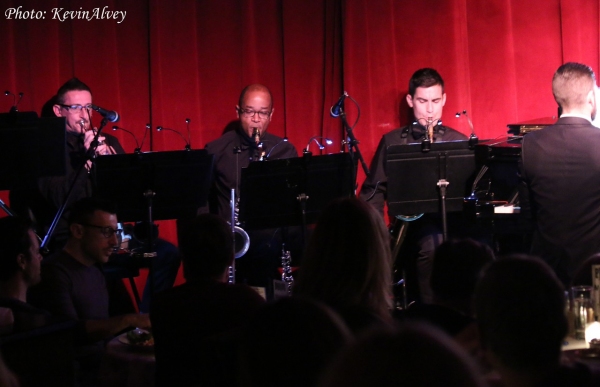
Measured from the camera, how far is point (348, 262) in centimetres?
243

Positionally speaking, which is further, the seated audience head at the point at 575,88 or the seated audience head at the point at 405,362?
the seated audience head at the point at 575,88

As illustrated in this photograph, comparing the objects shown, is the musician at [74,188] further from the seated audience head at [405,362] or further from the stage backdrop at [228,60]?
the seated audience head at [405,362]

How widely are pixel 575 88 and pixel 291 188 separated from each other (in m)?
1.72

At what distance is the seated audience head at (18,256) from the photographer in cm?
324

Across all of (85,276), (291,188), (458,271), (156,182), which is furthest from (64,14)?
(458,271)

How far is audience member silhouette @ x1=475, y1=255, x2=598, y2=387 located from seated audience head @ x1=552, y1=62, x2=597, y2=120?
2673 mm

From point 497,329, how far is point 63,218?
4.29m

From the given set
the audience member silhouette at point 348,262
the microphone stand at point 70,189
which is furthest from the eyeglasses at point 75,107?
the audience member silhouette at point 348,262

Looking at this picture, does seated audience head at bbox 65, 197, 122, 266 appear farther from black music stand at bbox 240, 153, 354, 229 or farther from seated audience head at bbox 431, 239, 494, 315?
seated audience head at bbox 431, 239, 494, 315

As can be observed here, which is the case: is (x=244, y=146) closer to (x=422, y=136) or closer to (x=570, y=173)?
(x=422, y=136)

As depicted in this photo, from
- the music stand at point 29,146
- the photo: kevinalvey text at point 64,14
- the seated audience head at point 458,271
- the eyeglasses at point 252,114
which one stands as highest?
the photo: kevinalvey text at point 64,14

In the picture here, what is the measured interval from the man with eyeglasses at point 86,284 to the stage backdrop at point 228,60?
2391mm

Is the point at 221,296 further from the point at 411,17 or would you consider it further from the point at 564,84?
the point at 411,17

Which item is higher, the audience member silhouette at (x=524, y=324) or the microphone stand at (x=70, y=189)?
the microphone stand at (x=70, y=189)
